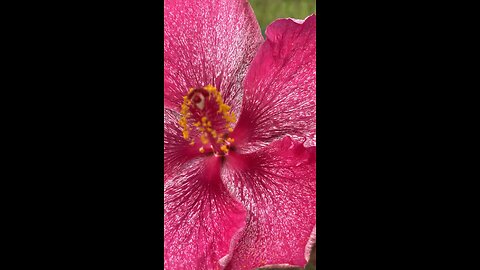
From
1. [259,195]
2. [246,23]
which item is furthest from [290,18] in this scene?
[259,195]

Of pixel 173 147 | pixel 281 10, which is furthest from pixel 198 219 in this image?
pixel 281 10

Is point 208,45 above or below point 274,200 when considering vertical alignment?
above

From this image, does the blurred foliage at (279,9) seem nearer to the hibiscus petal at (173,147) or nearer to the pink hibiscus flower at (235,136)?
the pink hibiscus flower at (235,136)

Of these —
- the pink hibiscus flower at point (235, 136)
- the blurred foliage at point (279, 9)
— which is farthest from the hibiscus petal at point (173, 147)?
the blurred foliage at point (279, 9)

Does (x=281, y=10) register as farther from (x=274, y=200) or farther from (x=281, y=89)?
(x=274, y=200)

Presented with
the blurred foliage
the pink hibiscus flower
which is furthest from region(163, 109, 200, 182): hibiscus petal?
the blurred foliage

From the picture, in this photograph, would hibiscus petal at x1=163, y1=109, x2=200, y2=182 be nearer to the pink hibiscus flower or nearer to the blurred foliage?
the pink hibiscus flower

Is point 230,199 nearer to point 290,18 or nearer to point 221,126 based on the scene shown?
point 221,126
